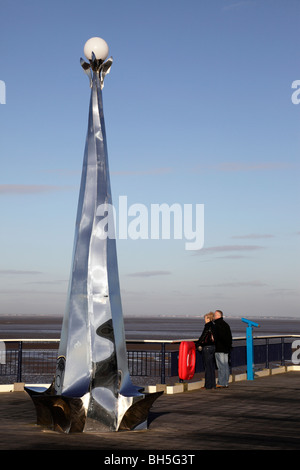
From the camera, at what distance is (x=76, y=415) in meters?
9.31

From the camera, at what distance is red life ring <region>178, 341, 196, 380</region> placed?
1459 centimetres

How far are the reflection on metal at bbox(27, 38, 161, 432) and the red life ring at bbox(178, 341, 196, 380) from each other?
483cm

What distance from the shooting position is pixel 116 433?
30.4 ft

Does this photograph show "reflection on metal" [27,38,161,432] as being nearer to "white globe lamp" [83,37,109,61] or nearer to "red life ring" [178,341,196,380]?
"white globe lamp" [83,37,109,61]

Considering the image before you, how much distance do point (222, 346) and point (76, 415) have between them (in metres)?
6.51

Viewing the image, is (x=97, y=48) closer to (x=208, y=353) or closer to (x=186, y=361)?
(x=186, y=361)

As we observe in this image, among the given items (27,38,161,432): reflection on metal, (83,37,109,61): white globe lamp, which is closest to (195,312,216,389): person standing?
(27,38,161,432): reflection on metal

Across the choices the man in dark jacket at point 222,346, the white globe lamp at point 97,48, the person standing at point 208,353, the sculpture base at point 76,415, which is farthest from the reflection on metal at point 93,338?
the man in dark jacket at point 222,346

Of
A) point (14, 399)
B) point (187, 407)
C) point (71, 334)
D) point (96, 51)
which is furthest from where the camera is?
point (14, 399)

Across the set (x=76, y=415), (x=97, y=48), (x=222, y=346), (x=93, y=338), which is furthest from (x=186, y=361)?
(x=97, y=48)

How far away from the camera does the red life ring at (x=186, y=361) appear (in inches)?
575
